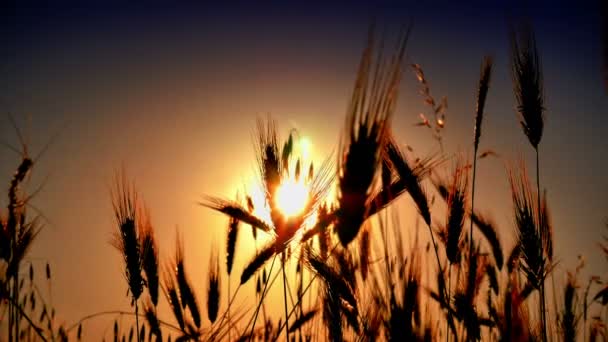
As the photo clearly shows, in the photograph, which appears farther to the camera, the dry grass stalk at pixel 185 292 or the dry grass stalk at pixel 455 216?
the dry grass stalk at pixel 185 292

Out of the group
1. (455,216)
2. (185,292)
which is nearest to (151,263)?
(185,292)

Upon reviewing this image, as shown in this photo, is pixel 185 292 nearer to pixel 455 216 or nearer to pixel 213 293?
pixel 213 293

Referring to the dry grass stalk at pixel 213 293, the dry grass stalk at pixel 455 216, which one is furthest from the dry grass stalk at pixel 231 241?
the dry grass stalk at pixel 455 216

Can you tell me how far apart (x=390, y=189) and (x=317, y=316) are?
1466mm

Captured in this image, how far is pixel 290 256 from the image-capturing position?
8.84ft

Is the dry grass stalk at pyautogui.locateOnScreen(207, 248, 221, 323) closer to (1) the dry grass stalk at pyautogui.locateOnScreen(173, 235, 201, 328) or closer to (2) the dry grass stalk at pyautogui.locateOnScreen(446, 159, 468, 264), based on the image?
(1) the dry grass stalk at pyautogui.locateOnScreen(173, 235, 201, 328)

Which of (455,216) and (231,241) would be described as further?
(231,241)

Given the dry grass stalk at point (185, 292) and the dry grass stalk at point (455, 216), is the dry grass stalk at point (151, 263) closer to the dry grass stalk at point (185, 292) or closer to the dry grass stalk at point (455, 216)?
the dry grass stalk at point (185, 292)

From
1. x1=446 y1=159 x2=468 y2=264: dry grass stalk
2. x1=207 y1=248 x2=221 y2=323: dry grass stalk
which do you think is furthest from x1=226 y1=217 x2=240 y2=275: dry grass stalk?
x1=446 y1=159 x2=468 y2=264: dry grass stalk

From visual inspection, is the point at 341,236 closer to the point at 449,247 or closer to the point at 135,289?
the point at 449,247

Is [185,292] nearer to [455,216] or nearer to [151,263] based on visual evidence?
[151,263]

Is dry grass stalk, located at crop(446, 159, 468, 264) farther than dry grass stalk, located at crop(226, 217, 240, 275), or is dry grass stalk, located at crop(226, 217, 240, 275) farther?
dry grass stalk, located at crop(226, 217, 240, 275)

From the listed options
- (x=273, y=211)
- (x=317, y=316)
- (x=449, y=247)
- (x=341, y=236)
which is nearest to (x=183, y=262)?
(x=317, y=316)

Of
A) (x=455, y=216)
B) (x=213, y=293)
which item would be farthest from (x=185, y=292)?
(x=455, y=216)
